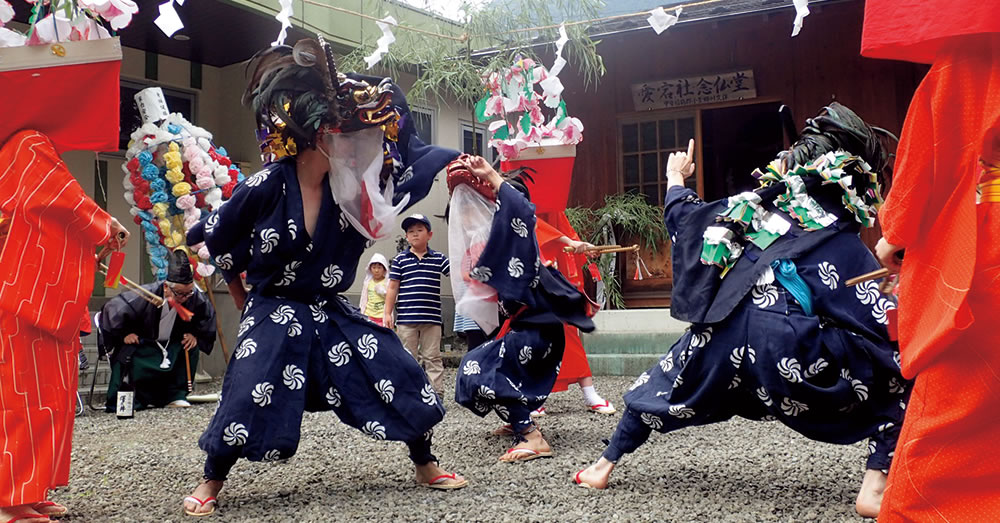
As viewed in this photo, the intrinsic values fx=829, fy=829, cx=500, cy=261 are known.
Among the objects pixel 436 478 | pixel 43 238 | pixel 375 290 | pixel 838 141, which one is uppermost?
pixel 838 141

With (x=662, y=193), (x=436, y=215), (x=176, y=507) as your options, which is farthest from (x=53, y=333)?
(x=436, y=215)

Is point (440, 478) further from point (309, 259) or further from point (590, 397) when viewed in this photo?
point (590, 397)

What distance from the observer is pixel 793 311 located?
10.2ft

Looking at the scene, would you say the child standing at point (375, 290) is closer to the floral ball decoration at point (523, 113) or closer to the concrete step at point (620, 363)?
the concrete step at point (620, 363)

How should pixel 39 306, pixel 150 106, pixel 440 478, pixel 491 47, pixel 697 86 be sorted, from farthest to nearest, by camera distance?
pixel 697 86, pixel 491 47, pixel 150 106, pixel 440 478, pixel 39 306

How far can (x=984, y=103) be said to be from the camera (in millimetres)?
2041

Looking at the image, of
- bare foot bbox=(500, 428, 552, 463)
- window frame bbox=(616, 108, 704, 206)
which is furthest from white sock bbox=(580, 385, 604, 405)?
window frame bbox=(616, 108, 704, 206)

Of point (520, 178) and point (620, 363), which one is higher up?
point (520, 178)

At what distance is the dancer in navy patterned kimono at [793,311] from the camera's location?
3037 mm

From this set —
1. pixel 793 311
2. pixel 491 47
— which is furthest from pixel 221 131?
pixel 793 311

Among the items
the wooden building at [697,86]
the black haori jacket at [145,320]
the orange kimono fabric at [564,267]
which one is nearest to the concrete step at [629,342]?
the wooden building at [697,86]

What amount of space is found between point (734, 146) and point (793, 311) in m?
10.6

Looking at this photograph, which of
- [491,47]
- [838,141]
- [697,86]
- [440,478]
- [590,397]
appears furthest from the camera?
[697,86]

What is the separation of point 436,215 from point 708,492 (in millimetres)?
9275
